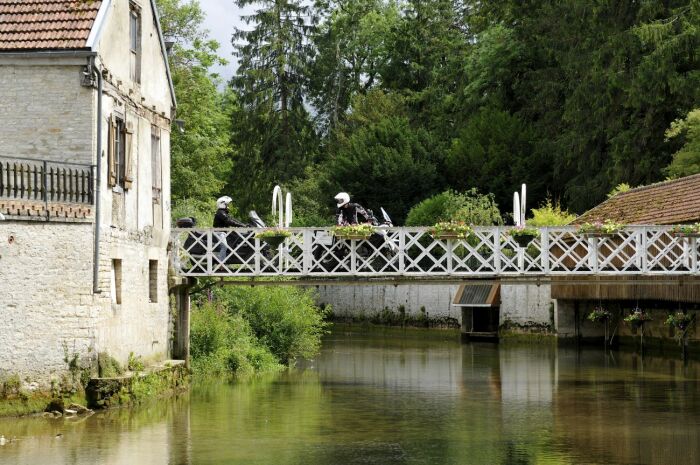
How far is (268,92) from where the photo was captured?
74.5 m

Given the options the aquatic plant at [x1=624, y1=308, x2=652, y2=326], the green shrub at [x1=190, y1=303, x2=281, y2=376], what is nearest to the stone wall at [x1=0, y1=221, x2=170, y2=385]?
the green shrub at [x1=190, y1=303, x2=281, y2=376]

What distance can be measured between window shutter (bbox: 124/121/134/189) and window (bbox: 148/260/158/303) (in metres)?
2.53

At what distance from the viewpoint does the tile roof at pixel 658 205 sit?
4112cm

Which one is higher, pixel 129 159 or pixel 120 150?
pixel 120 150

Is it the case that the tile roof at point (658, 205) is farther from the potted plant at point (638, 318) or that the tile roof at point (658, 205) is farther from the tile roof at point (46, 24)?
the tile roof at point (46, 24)

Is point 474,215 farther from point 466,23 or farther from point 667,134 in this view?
point 466,23

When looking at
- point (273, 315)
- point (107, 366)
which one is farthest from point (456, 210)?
point (107, 366)

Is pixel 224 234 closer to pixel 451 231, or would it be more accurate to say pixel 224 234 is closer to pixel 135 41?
pixel 135 41

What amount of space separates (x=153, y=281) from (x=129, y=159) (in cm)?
348

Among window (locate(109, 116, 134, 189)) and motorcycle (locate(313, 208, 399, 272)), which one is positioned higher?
window (locate(109, 116, 134, 189))

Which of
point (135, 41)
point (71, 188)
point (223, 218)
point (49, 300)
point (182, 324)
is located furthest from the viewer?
point (223, 218)

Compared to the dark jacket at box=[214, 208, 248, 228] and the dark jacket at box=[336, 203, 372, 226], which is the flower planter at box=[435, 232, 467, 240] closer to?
the dark jacket at box=[336, 203, 372, 226]

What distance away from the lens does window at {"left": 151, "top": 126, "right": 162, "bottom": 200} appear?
102 feet

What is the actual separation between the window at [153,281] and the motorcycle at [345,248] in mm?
3917
